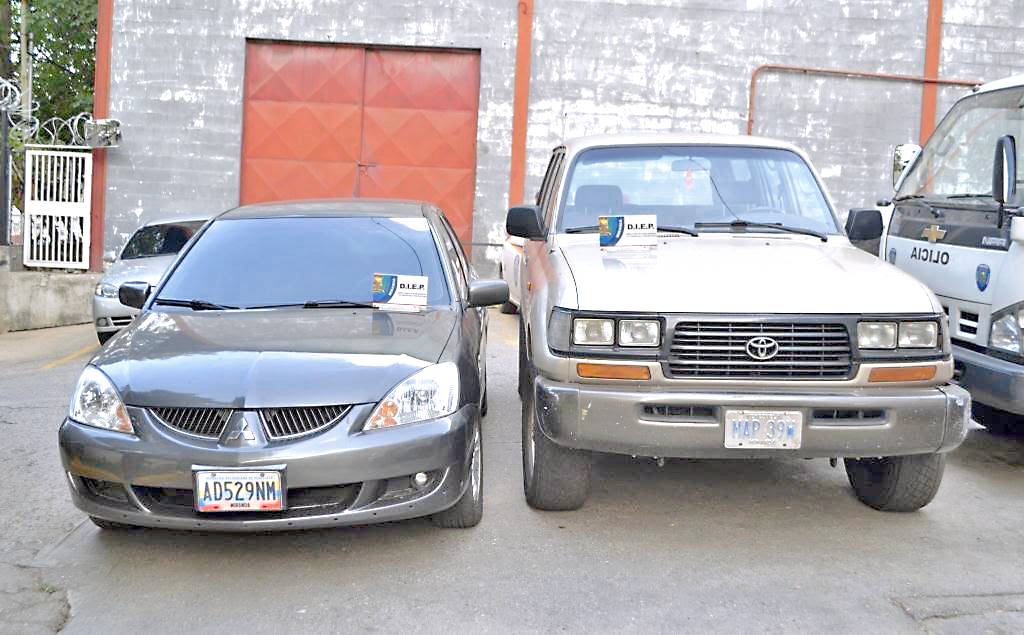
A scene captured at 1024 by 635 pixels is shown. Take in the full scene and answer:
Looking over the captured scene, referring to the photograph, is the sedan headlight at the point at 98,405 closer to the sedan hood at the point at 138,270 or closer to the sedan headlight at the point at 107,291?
the sedan hood at the point at 138,270

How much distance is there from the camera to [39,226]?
46.2 ft

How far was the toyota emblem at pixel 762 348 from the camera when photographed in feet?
14.5

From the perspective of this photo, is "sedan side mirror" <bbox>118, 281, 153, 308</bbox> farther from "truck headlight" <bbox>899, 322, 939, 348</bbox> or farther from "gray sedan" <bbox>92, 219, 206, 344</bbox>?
"truck headlight" <bbox>899, 322, 939, 348</bbox>

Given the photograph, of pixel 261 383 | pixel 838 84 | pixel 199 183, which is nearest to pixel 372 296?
pixel 261 383

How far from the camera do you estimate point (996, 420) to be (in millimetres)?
6840

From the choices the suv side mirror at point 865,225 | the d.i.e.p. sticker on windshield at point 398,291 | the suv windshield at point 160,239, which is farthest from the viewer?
the suv windshield at point 160,239

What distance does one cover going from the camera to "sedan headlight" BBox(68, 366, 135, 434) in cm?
427

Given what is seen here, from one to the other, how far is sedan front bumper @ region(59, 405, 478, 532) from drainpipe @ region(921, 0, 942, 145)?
11993 millimetres

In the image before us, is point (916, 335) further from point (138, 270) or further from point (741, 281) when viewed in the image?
point (138, 270)

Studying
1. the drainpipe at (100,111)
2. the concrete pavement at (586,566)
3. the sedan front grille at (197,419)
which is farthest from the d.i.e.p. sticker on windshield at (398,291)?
the drainpipe at (100,111)

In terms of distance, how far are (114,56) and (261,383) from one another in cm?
1146

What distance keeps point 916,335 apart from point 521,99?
10330 millimetres

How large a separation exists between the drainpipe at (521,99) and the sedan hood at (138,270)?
505 cm

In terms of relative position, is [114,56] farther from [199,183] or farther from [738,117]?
[738,117]
